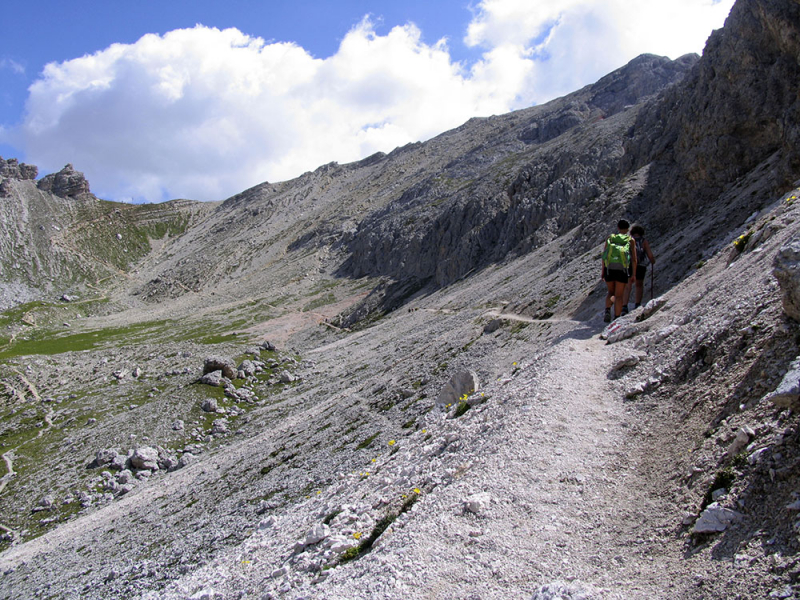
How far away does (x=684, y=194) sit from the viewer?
35.7m

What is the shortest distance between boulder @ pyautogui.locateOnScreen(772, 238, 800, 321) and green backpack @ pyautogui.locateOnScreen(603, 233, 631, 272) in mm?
10290

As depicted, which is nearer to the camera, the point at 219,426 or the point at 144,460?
the point at 144,460

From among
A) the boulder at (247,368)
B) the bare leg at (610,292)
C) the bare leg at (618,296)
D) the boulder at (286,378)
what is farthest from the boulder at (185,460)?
the bare leg at (618,296)

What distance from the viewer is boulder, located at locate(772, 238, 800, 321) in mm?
9891

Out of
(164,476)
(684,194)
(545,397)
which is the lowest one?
(164,476)

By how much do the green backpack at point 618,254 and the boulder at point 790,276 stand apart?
33.8 feet

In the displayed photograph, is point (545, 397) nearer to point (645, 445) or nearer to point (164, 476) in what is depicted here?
point (645, 445)

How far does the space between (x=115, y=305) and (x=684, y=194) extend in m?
156

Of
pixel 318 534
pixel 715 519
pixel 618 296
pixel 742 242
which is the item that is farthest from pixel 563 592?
pixel 618 296

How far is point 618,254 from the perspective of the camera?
68.2ft

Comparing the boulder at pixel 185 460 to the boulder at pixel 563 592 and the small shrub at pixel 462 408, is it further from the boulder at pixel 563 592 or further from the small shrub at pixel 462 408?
the boulder at pixel 563 592

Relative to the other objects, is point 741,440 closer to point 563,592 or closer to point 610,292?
point 563,592

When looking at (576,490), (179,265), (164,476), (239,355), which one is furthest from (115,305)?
(576,490)

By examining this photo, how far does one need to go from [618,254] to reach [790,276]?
11035 millimetres
